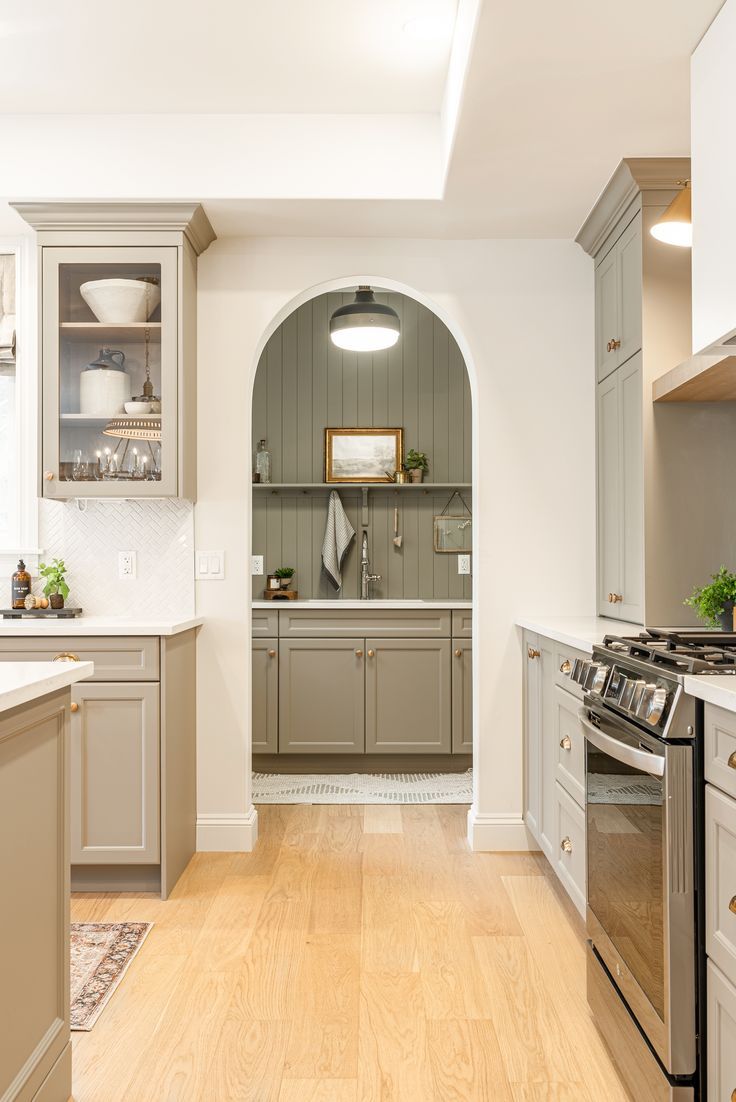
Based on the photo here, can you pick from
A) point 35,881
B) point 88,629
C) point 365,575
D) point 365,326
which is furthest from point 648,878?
point 365,575

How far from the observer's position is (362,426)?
5.26 m

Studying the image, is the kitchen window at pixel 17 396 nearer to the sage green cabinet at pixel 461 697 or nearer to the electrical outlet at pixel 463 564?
the sage green cabinet at pixel 461 697

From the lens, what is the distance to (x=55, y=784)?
1.74 metres

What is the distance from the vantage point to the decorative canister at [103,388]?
3189mm

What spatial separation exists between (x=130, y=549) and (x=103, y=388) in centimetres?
65

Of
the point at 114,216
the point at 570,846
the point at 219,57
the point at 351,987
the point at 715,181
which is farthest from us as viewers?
the point at 114,216

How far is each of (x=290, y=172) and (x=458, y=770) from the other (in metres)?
3.11

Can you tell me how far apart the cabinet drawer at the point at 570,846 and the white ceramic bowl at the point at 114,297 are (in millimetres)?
2310

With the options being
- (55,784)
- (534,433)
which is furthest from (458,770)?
(55,784)

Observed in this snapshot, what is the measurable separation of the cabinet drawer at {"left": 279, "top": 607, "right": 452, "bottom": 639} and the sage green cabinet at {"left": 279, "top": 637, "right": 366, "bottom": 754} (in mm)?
45

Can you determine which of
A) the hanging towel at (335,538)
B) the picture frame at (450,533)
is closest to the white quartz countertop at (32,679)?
the hanging towel at (335,538)

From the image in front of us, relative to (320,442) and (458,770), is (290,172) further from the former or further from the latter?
(458,770)

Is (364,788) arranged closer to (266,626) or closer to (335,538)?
(266,626)

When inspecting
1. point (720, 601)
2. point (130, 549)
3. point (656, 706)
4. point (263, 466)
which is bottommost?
point (656, 706)
